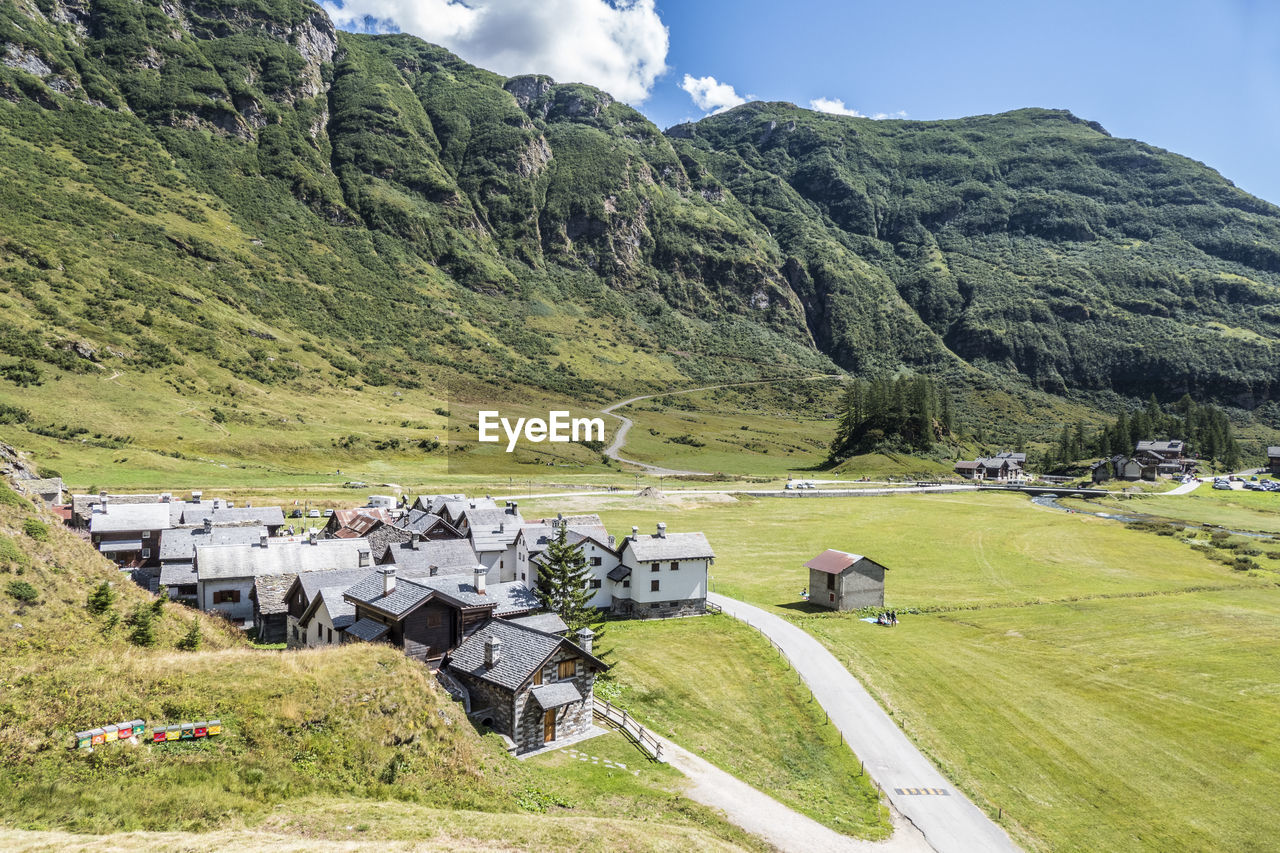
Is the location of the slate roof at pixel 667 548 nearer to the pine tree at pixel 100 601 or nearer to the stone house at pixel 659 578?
the stone house at pixel 659 578

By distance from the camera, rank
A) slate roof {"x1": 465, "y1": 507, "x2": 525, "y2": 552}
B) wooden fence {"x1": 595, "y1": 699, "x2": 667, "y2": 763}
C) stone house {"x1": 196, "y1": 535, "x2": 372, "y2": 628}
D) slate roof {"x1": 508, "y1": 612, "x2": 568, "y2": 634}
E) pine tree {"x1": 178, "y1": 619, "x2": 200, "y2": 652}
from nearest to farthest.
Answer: wooden fence {"x1": 595, "y1": 699, "x2": 667, "y2": 763}
pine tree {"x1": 178, "y1": 619, "x2": 200, "y2": 652}
slate roof {"x1": 508, "y1": 612, "x2": 568, "y2": 634}
stone house {"x1": 196, "y1": 535, "x2": 372, "y2": 628}
slate roof {"x1": 465, "y1": 507, "x2": 525, "y2": 552}

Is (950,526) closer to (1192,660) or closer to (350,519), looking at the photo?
(1192,660)

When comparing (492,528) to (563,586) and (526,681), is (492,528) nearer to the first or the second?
→ (563,586)

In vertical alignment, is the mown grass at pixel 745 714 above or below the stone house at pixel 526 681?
below

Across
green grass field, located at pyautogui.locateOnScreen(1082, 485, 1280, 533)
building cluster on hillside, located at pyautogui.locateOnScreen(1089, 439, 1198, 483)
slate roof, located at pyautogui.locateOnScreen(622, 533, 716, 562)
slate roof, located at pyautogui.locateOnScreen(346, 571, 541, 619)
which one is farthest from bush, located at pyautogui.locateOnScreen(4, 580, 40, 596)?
building cluster on hillside, located at pyautogui.locateOnScreen(1089, 439, 1198, 483)

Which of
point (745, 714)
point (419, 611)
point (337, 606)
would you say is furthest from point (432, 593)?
point (745, 714)

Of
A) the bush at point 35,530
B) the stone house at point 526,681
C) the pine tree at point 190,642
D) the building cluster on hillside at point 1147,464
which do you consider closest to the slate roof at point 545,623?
the stone house at point 526,681

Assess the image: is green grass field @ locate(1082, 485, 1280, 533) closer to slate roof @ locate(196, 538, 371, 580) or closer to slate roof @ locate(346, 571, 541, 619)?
slate roof @ locate(346, 571, 541, 619)
